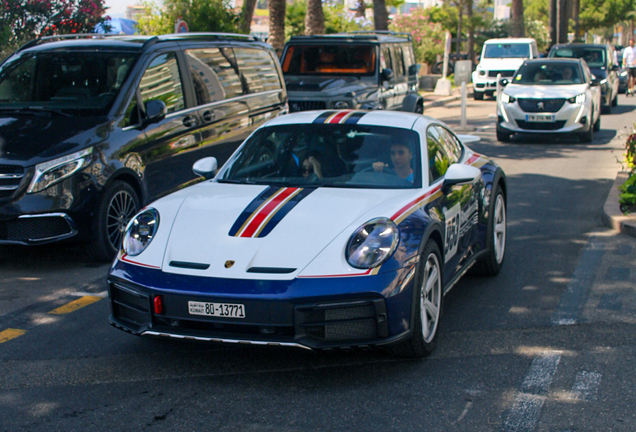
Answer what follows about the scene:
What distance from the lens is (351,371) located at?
4473 mm

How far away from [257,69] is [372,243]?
597 cm

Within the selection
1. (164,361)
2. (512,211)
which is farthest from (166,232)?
(512,211)

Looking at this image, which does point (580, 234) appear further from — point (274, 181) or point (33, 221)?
point (33, 221)

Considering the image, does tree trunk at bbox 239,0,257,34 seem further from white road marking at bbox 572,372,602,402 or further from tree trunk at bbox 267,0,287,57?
white road marking at bbox 572,372,602,402

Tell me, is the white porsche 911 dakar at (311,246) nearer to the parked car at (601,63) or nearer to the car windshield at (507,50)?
the parked car at (601,63)

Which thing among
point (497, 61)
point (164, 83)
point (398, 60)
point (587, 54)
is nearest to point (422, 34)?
point (497, 61)

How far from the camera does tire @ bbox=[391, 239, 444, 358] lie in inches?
174

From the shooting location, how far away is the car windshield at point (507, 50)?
27844 millimetres

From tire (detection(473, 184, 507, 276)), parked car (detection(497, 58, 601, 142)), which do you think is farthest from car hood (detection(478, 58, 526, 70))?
tire (detection(473, 184, 507, 276))

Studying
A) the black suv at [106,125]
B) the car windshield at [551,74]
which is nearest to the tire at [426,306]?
the black suv at [106,125]

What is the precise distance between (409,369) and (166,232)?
161 cm

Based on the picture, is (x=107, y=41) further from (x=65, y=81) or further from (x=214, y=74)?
(x=214, y=74)

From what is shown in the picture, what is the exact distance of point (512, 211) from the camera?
30.6ft

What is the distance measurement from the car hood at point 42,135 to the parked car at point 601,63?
1745cm
